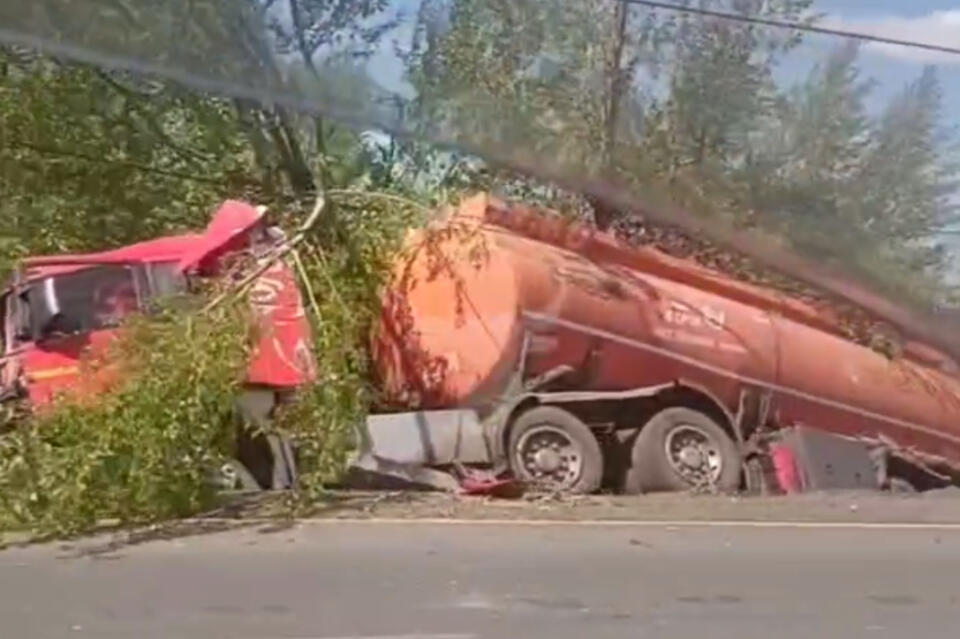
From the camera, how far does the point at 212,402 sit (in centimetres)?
1105

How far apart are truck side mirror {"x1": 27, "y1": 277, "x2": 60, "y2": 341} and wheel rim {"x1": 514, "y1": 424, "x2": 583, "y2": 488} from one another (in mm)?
3661

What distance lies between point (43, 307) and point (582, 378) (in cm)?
424

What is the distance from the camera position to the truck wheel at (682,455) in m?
13.1

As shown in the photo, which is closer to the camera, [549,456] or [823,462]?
[549,456]

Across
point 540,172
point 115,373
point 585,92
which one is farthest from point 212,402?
point 540,172

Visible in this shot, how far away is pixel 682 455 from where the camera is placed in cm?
1333

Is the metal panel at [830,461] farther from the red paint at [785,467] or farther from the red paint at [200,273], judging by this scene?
the red paint at [200,273]

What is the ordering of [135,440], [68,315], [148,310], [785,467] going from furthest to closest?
1. [785,467]
2. [68,315]
3. [148,310]
4. [135,440]

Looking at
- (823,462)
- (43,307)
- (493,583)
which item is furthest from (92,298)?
(823,462)

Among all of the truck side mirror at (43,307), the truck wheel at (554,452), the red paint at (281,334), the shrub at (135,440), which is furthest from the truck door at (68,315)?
the truck wheel at (554,452)

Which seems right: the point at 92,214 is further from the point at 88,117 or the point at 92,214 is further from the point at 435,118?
the point at 435,118

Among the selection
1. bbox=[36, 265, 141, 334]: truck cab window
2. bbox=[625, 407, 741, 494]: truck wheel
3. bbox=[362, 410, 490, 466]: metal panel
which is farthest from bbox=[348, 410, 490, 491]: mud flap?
bbox=[36, 265, 141, 334]: truck cab window

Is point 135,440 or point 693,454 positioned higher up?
point 135,440

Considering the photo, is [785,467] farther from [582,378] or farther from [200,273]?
[200,273]
